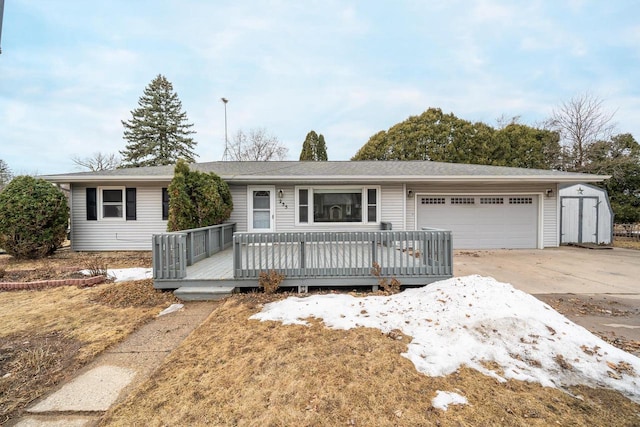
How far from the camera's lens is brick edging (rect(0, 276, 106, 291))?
530 centimetres

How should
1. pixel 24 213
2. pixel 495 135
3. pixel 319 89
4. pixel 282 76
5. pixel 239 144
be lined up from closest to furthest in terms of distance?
1. pixel 24 213
2. pixel 282 76
3. pixel 319 89
4. pixel 495 135
5. pixel 239 144

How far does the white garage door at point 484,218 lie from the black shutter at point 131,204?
9811 millimetres

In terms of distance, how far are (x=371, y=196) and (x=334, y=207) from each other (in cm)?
132

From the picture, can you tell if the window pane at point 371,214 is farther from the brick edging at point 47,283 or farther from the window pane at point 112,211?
the window pane at point 112,211

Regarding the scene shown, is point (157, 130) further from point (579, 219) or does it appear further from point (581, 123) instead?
point (581, 123)

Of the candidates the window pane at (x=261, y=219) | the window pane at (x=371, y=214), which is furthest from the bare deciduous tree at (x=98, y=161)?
the window pane at (x=371, y=214)

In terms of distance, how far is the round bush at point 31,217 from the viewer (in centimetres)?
770

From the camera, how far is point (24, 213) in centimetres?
776

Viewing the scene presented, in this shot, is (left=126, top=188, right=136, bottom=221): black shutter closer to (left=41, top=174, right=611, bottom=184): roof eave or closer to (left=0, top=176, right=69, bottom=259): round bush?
(left=41, top=174, right=611, bottom=184): roof eave

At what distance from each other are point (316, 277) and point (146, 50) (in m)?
13.7

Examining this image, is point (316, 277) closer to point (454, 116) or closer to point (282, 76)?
point (282, 76)

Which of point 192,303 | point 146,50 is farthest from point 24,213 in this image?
point 146,50

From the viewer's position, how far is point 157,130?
2652 cm

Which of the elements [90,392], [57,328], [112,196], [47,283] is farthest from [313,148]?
[90,392]
